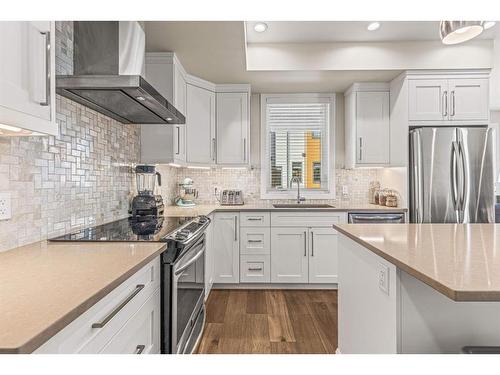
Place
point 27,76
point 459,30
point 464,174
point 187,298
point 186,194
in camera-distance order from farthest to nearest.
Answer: point 186,194
point 464,174
point 187,298
point 459,30
point 27,76

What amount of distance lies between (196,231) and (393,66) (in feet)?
8.60

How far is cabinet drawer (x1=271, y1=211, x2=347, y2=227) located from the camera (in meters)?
3.54

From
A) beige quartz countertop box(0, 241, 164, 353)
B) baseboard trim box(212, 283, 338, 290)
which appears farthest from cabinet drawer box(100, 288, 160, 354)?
baseboard trim box(212, 283, 338, 290)

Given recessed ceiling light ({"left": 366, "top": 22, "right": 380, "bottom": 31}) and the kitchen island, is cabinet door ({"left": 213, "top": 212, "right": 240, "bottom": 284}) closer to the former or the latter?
the kitchen island

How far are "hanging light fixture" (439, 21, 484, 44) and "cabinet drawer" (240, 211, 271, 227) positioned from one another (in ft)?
7.71

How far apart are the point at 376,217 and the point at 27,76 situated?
10.4 ft

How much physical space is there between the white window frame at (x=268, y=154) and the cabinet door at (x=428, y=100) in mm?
1006

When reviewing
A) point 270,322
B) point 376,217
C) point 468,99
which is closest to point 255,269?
point 270,322

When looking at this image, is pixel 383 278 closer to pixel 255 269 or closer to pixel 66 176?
pixel 66 176

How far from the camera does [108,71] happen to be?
185 cm

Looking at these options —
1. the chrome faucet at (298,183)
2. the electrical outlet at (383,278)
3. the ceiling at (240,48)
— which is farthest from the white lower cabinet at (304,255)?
the electrical outlet at (383,278)

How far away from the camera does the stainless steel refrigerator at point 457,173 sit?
3223 mm

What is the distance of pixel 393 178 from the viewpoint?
12.0 ft
